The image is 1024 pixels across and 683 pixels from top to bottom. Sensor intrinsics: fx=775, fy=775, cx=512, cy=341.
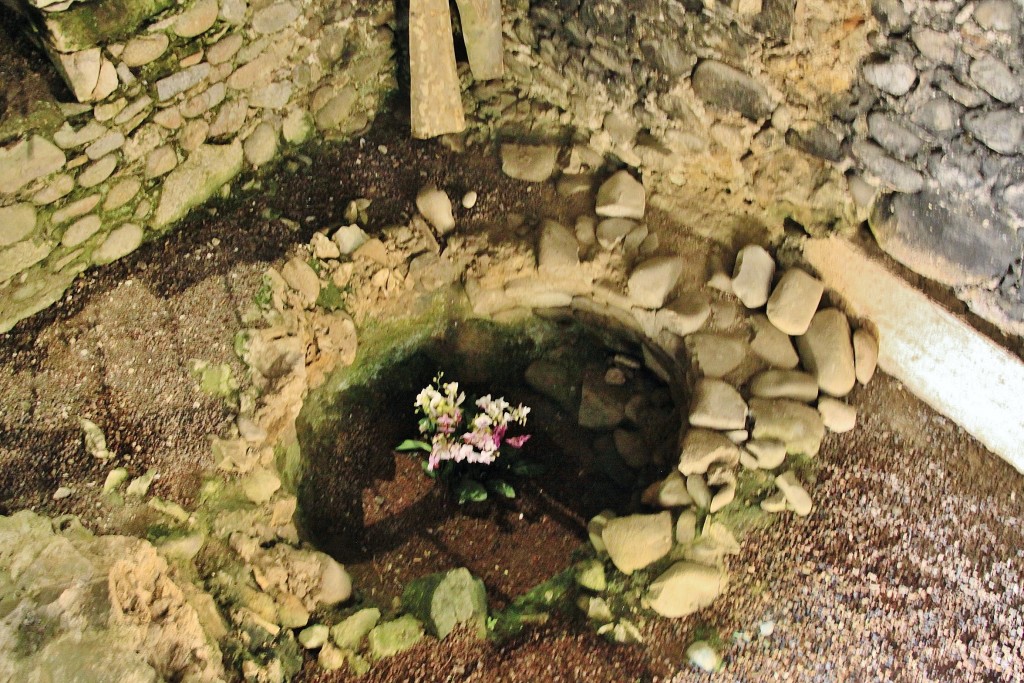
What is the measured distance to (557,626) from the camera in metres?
2.94

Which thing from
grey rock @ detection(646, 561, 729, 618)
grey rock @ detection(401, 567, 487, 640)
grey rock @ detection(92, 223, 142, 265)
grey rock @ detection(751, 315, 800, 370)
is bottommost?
grey rock @ detection(646, 561, 729, 618)

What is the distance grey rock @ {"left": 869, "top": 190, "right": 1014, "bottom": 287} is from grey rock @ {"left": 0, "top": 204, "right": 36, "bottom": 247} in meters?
3.33

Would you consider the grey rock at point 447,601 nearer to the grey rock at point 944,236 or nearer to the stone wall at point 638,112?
the stone wall at point 638,112

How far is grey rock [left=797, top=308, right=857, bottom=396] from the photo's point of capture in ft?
11.0

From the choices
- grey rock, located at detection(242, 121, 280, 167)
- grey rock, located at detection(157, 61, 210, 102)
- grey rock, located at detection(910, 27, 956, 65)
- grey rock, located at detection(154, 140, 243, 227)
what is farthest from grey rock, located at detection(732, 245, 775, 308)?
grey rock, located at detection(157, 61, 210, 102)

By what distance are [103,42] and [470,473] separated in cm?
224

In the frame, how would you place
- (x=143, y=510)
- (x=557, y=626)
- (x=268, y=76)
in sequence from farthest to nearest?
(x=268, y=76), (x=557, y=626), (x=143, y=510)

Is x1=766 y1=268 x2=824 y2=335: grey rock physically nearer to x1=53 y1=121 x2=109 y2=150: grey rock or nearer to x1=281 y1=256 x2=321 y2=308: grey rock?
x1=281 y1=256 x2=321 y2=308: grey rock

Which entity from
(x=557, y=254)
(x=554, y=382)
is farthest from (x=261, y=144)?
(x=554, y=382)

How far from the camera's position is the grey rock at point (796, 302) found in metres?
3.40

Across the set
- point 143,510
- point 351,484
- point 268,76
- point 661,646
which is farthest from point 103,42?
point 661,646

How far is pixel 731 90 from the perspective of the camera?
10.6ft

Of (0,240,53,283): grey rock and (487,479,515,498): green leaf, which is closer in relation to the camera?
(0,240,53,283): grey rock

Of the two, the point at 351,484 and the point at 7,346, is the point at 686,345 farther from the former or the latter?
the point at 7,346
